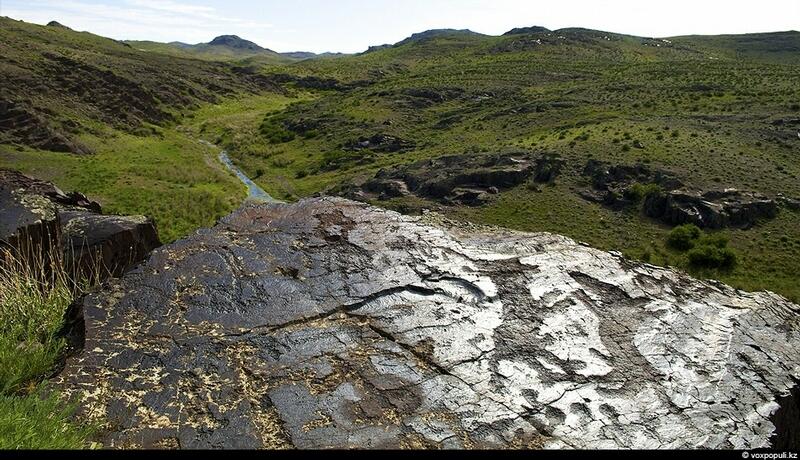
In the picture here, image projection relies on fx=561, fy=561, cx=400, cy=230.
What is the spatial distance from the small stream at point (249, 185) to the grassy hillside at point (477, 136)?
3.50 ft

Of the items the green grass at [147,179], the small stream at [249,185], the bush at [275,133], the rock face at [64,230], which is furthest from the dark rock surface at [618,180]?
the bush at [275,133]

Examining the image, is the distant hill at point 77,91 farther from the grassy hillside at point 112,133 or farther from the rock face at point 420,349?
the rock face at point 420,349

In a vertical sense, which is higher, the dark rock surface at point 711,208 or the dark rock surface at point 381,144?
the dark rock surface at point 381,144

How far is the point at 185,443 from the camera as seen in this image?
13.5 ft

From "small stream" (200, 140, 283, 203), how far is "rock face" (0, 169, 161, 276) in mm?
28653

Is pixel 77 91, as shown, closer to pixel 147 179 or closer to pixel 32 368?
pixel 147 179

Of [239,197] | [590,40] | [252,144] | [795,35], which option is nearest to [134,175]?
[239,197]

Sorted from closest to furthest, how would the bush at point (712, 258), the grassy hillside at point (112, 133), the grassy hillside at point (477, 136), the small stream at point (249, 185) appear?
the bush at point (712, 258) < the grassy hillside at point (477, 136) < the grassy hillside at point (112, 133) < the small stream at point (249, 185)

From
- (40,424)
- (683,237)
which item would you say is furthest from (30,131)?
(40,424)

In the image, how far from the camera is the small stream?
43.8 metres

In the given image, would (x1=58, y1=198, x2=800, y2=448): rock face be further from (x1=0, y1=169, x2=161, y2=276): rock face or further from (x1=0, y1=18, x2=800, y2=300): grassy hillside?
(x1=0, y1=18, x2=800, y2=300): grassy hillside

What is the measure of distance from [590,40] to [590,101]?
75.8 m

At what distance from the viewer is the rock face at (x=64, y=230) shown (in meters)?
8.24

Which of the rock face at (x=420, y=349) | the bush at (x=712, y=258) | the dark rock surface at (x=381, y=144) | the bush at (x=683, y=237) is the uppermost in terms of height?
the rock face at (x=420, y=349)
